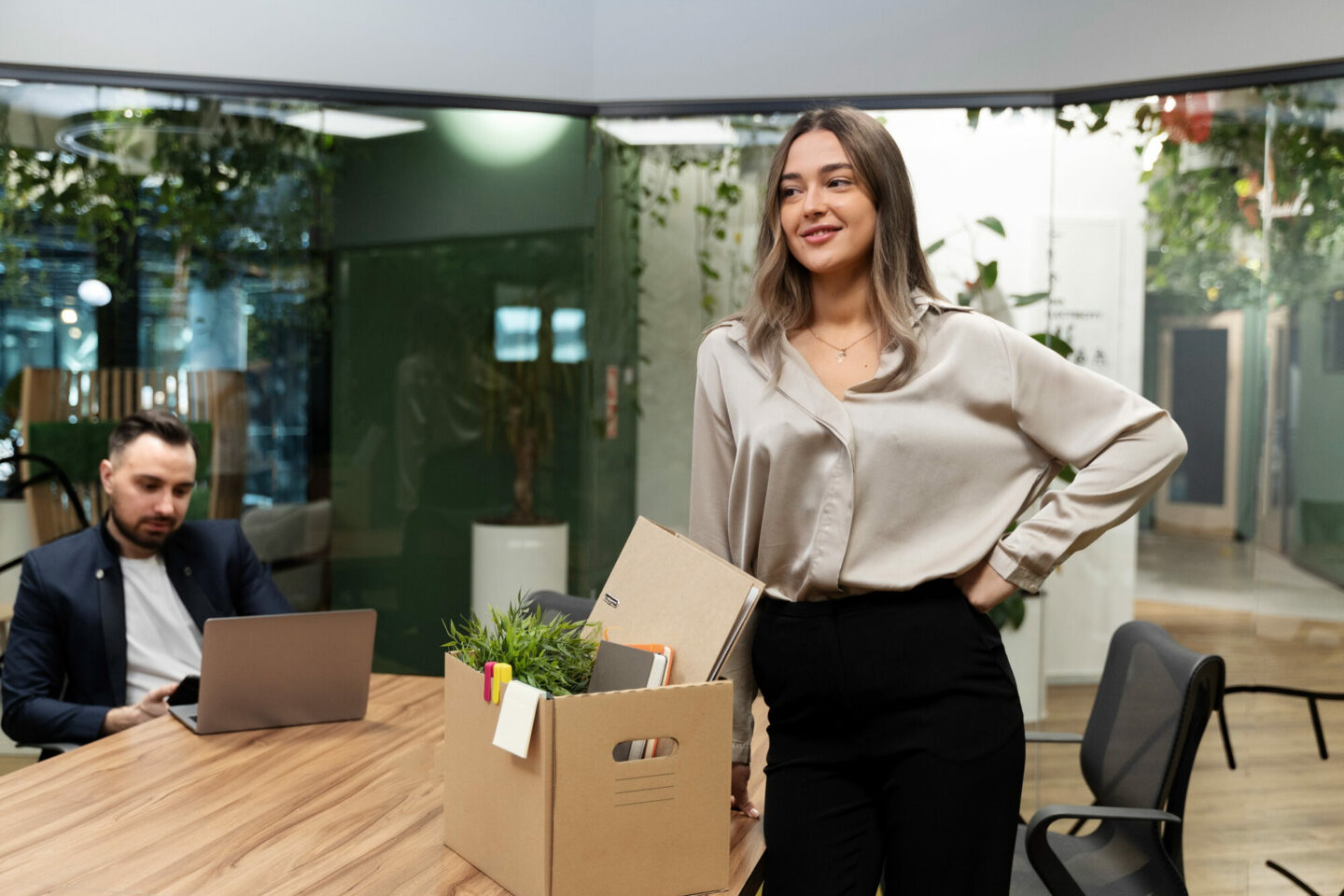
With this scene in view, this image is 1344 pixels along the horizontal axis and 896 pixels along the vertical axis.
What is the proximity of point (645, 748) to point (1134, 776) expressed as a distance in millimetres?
1267

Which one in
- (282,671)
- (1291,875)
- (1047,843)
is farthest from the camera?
(1291,875)

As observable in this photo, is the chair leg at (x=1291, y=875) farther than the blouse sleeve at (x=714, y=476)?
Yes

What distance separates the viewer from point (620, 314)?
4473mm

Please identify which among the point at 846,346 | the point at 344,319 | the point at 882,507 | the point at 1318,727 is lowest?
the point at 1318,727

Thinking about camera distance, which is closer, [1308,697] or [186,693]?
[186,693]

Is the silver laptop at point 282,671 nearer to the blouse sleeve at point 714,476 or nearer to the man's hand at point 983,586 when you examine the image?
the blouse sleeve at point 714,476

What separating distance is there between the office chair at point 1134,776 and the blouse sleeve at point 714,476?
0.72 meters

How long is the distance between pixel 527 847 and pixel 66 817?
850mm

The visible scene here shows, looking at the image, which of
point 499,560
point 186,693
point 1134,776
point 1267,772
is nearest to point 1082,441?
point 1134,776

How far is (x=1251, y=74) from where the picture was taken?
11.9 feet

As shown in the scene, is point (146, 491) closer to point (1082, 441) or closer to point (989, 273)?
point (1082, 441)

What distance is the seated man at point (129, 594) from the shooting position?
267cm

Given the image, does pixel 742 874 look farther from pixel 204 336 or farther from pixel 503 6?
pixel 503 6

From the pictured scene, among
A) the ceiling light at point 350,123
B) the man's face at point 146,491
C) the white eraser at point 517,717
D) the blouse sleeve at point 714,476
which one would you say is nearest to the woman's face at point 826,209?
the blouse sleeve at point 714,476
